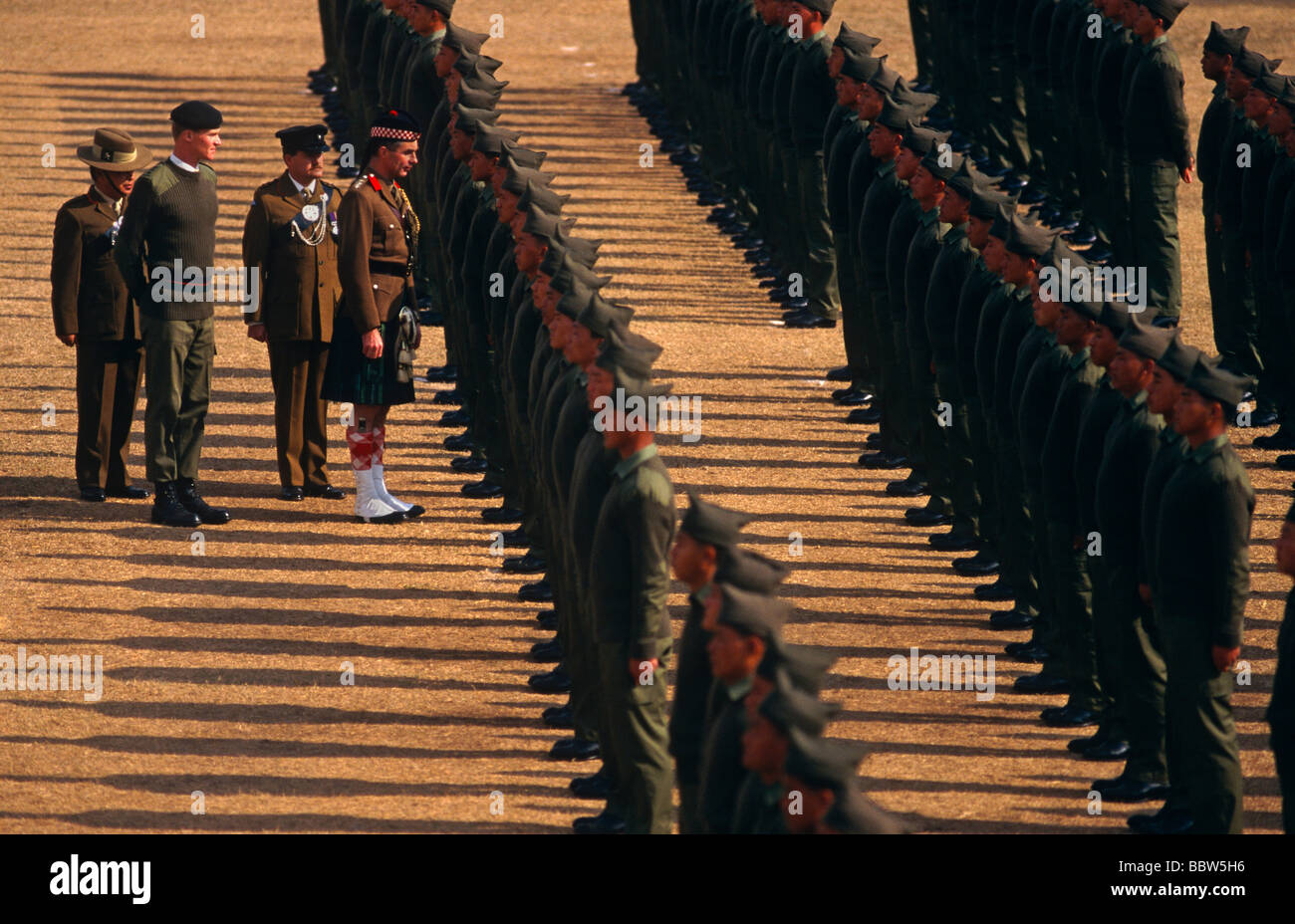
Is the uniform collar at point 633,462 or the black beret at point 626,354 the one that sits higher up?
the black beret at point 626,354

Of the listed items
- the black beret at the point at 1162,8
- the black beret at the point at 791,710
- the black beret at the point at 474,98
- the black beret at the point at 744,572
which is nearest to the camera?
the black beret at the point at 791,710

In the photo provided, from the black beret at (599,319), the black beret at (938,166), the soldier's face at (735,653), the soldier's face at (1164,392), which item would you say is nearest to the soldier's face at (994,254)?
the black beret at (938,166)

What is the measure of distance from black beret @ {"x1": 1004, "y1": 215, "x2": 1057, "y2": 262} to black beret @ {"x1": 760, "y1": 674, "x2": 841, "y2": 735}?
4225mm

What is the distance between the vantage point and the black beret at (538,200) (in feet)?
34.3

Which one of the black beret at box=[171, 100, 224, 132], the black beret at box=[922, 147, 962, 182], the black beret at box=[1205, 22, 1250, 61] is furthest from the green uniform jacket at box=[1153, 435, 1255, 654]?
the black beret at box=[1205, 22, 1250, 61]

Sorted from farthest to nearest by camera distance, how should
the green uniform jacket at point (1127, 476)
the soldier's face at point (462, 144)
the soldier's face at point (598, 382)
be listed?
the soldier's face at point (462, 144) → the green uniform jacket at point (1127, 476) → the soldier's face at point (598, 382)

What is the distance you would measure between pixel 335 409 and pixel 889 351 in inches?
138

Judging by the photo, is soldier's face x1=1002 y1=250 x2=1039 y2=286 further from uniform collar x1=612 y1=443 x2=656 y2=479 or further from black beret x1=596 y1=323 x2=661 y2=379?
uniform collar x1=612 y1=443 x2=656 y2=479

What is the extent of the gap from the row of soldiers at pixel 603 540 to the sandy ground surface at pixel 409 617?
0.36m

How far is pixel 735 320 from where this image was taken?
15.1 meters

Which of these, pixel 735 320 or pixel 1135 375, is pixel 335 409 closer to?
pixel 735 320

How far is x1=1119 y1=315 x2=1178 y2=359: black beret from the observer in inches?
333

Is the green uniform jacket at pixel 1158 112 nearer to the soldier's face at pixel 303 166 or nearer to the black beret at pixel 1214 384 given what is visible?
the soldier's face at pixel 303 166

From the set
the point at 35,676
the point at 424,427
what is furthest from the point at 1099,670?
the point at 424,427
